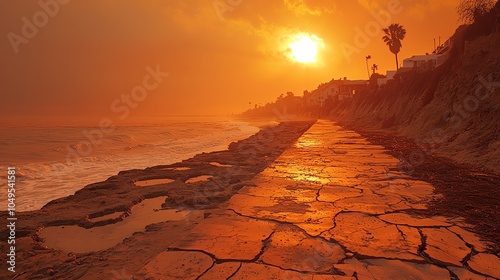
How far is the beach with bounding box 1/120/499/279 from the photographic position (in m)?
2.08

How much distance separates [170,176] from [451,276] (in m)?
6.21

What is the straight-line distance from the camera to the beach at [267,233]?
81.7 inches

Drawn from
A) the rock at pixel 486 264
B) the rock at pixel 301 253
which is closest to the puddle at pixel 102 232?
the rock at pixel 301 253

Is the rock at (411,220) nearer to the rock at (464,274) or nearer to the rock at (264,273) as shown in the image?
the rock at (464,274)

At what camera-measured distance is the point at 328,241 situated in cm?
247

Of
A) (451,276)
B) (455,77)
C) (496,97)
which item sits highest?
(455,77)

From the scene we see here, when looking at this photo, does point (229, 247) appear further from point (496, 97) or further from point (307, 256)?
point (496, 97)

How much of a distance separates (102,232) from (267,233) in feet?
8.12

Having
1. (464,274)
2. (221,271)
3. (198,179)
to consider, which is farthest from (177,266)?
(198,179)

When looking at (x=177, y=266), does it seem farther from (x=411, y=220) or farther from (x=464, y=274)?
(x=411, y=220)

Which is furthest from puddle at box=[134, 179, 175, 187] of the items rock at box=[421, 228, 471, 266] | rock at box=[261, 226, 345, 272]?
rock at box=[421, 228, 471, 266]

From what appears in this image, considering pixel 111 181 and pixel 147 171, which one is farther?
pixel 147 171

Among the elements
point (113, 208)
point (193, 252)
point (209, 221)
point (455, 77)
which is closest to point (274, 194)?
point (209, 221)

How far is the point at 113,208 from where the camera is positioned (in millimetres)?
4543
